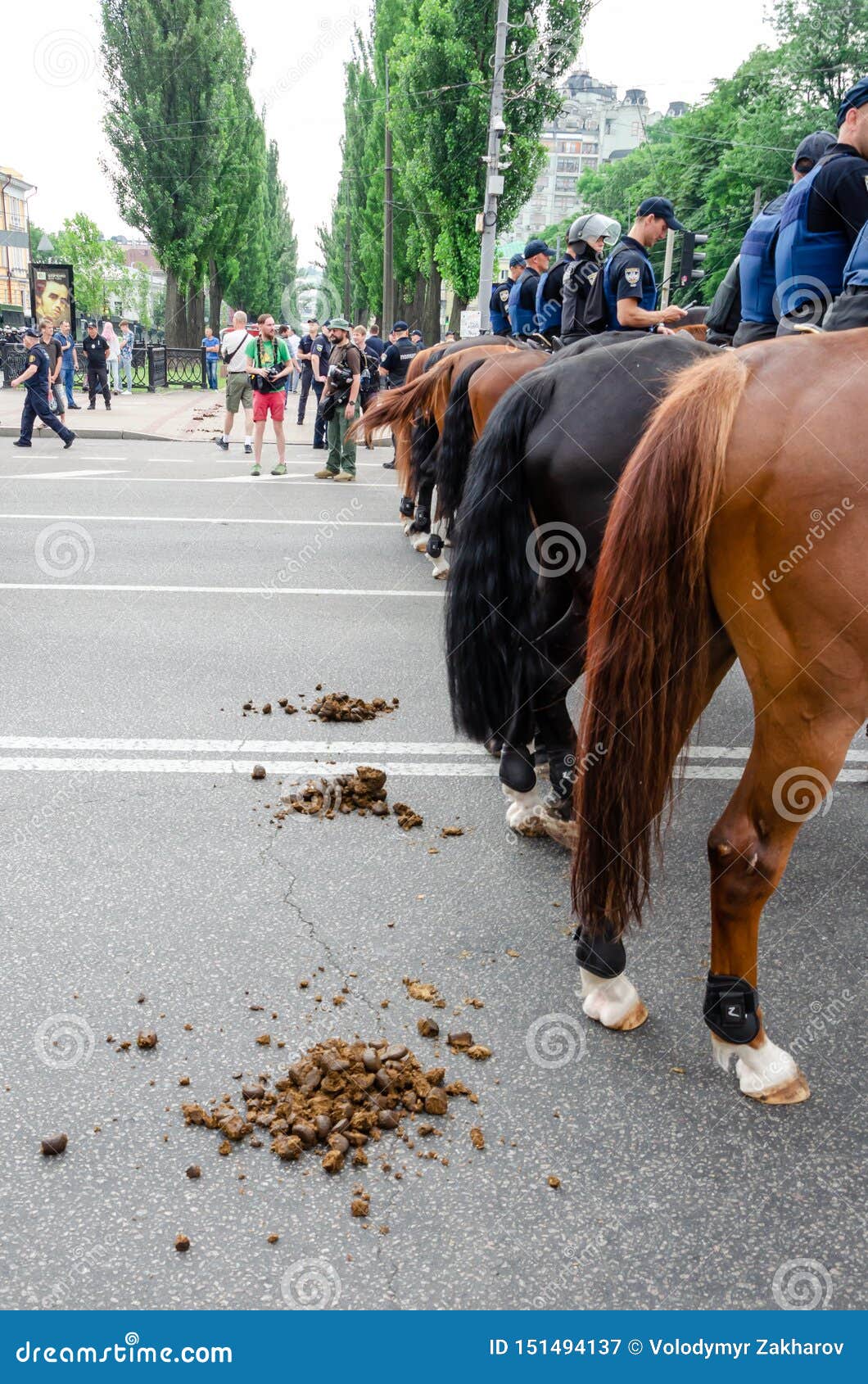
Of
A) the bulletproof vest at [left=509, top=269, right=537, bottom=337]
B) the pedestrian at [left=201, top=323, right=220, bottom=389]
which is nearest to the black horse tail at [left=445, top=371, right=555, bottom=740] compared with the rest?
the bulletproof vest at [left=509, top=269, right=537, bottom=337]

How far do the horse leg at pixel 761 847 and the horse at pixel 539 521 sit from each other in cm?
109

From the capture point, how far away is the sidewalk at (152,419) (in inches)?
772

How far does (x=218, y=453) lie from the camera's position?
1738 centimetres

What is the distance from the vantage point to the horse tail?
7.57ft

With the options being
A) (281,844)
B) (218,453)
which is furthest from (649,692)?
(218,453)

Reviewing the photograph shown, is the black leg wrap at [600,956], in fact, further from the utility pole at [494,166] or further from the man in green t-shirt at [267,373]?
the utility pole at [494,166]

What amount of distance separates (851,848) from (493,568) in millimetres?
1779

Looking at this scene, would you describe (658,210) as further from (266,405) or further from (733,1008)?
(266,405)

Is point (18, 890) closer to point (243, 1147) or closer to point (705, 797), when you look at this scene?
point (243, 1147)

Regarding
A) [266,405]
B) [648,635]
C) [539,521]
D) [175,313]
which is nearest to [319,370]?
[266,405]

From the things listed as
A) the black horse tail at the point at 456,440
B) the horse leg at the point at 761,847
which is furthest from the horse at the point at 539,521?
the black horse tail at the point at 456,440

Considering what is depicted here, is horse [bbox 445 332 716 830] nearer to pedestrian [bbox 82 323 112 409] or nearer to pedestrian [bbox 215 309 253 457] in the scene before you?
pedestrian [bbox 215 309 253 457]

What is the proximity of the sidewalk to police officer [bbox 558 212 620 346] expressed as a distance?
1374 centimetres

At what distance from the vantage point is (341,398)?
13781 mm
